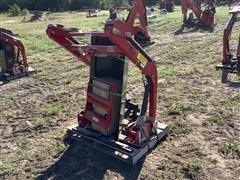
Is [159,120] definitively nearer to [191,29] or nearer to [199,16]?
[191,29]

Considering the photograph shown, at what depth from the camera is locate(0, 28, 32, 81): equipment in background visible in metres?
11.8

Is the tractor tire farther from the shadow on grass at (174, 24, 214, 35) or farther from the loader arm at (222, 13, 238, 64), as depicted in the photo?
the shadow on grass at (174, 24, 214, 35)

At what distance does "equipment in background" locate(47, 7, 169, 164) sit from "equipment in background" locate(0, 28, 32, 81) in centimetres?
562

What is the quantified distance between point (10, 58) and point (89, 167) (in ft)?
22.9

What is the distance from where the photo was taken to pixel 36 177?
617 cm

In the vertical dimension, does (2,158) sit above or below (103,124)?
below

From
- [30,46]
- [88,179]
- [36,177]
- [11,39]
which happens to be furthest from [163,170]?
[30,46]

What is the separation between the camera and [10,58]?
39.9 ft

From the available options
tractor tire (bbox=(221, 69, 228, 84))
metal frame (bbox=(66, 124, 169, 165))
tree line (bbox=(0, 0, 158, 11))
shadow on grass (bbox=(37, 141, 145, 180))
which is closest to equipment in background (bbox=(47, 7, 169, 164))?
metal frame (bbox=(66, 124, 169, 165))

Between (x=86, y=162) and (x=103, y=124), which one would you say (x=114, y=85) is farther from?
(x=86, y=162)

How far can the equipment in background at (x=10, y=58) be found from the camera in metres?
11.8

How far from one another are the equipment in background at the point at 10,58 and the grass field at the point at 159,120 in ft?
1.28

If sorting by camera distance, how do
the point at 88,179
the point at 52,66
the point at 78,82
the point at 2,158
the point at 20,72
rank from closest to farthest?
the point at 88,179 → the point at 2,158 → the point at 78,82 → the point at 20,72 → the point at 52,66

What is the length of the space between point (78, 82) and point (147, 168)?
5.63 m
